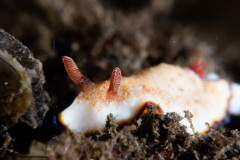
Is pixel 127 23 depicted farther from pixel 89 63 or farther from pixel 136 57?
pixel 89 63

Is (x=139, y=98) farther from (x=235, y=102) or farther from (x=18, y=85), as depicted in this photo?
(x=235, y=102)

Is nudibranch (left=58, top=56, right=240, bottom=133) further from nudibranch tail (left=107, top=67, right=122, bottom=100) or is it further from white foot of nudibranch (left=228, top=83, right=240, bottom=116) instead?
white foot of nudibranch (left=228, top=83, right=240, bottom=116)

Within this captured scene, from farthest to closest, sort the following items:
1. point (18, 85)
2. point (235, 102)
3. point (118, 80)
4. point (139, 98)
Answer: point (235, 102) → point (139, 98) → point (118, 80) → point (18, 85)

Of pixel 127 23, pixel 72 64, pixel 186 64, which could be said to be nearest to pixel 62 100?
pixel 72 64

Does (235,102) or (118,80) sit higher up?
(235,102)

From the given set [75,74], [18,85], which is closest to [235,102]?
[75,74]

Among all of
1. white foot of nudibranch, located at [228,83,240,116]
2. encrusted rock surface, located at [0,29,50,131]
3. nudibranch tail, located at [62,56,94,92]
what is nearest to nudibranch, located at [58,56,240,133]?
nudibranch tail, located at [62,56,94,92]
